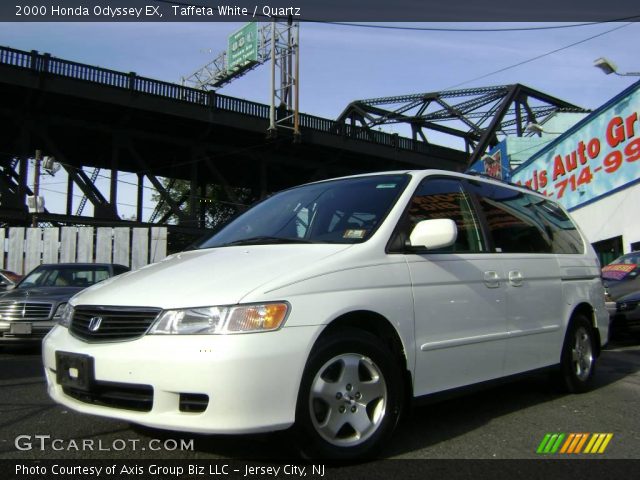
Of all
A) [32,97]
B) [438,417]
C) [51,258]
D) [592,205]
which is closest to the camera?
[438,417]

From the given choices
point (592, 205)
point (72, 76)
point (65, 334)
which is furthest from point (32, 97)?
point (65, 334)

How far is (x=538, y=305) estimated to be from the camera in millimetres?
4512

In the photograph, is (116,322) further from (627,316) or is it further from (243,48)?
(243,48)

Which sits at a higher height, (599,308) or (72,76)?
(72,76)

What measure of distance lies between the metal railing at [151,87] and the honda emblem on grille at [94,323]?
20386mm

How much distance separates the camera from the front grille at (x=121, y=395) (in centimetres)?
289

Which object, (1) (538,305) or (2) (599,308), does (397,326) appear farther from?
(2) (599,308)

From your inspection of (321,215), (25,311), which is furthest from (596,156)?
(25,311)

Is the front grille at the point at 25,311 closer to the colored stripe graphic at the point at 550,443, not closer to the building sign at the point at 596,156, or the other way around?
the colored stripe graphic at the point at 550,443

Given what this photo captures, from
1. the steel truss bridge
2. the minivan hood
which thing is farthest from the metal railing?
the minivan hood

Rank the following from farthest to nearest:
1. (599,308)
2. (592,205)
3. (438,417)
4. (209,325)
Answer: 1. (592,205)
2. (599,308)
3. (438,417)
4. (209,325)

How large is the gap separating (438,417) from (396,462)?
42.4 inches

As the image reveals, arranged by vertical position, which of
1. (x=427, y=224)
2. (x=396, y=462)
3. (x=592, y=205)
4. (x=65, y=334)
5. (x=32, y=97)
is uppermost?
(x=32, y=97)

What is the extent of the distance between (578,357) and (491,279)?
158 cm
